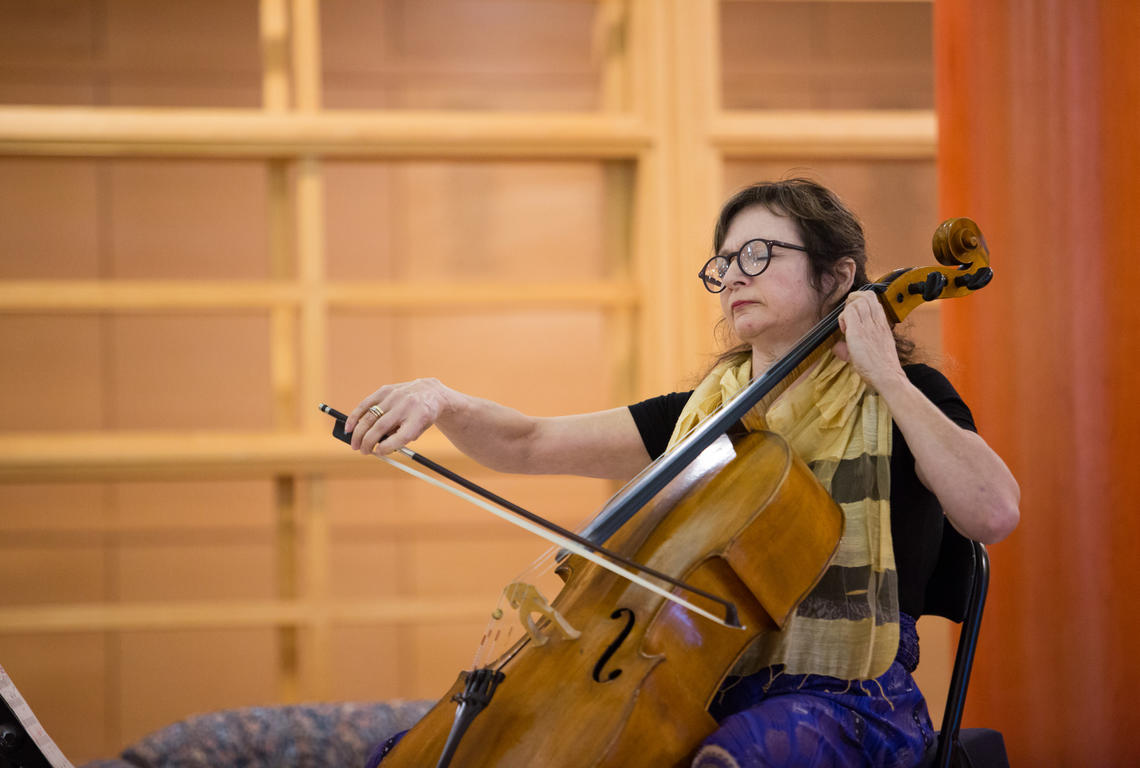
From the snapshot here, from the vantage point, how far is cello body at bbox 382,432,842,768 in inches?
41.8

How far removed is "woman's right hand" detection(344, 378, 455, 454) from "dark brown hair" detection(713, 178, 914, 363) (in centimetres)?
51

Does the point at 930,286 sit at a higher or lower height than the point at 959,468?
higher

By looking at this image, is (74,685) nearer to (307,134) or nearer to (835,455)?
(307,134)

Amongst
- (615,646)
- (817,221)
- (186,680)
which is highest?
(817,221)

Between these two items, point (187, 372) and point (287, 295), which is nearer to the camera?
point (287, 295)

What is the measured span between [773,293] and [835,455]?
0.77 ft

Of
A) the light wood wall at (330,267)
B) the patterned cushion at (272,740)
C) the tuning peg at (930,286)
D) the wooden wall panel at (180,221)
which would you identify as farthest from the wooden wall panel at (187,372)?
the tuning peg at (930,286)

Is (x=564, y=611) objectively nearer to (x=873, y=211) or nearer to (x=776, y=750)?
(x=776, y=750)

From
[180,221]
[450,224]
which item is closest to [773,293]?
[450,224]

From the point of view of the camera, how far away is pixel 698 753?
1106 mm

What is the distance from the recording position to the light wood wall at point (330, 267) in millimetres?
2793

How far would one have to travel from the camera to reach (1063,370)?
5.89 ft

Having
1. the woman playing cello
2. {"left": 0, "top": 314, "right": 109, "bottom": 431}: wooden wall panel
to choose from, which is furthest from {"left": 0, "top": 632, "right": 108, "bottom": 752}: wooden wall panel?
the woman playing cello

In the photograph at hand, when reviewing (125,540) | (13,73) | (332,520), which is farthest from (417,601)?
(13,73)
